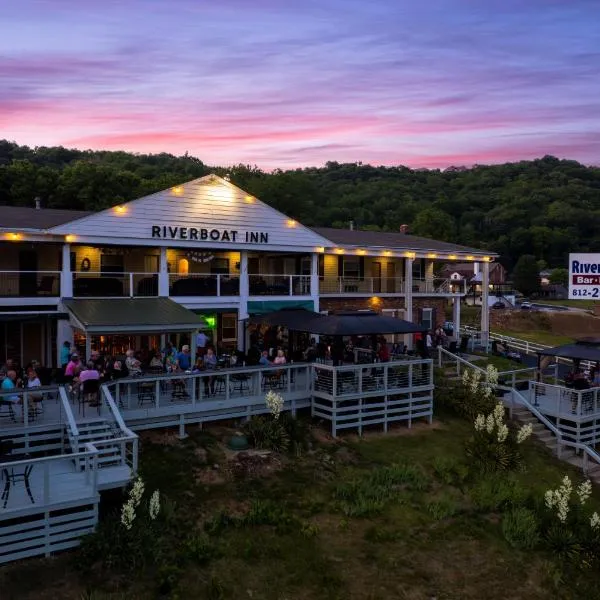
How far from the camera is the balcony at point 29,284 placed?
71.4 ft

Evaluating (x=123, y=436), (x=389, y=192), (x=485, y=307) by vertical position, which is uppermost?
(x=389, y=192)

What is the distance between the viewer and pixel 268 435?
15.9 m

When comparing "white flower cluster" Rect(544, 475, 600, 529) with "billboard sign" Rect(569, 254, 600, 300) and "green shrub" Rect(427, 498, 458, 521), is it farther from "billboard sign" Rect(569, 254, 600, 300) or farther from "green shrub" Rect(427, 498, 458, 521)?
"billboard sign" Rect(569, 254, 600, 300)

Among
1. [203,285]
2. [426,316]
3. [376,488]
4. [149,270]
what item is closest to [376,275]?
[426,316]

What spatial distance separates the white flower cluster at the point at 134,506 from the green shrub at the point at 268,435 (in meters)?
4.34

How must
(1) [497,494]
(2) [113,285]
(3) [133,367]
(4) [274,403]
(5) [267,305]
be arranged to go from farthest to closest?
(5) [267,305] < (2) [113,285] < (3) [133,367] < (4) [274,403] < (1) [497,494]

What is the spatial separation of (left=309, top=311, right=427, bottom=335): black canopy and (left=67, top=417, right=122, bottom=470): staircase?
7.01m

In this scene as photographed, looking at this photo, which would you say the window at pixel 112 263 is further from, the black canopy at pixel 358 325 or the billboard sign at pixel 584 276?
the billboard sign at pixel 584 276

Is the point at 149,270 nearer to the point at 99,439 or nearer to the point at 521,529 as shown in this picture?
the point at 99,439

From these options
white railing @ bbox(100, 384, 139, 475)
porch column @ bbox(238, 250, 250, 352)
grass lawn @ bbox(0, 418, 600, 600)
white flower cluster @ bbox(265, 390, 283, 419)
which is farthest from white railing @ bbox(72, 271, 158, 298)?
grass lawn @ bbox(0, 418, 600, 600)

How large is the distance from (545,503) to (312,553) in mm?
6386

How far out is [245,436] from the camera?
15969mm

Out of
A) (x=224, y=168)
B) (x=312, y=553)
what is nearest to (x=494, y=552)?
(x=312, y=553)

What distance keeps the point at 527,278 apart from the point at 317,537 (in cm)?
8601
